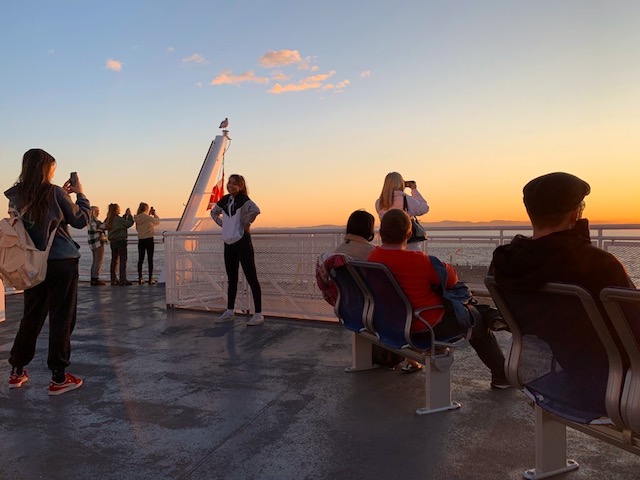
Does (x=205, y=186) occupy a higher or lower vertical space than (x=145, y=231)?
higher

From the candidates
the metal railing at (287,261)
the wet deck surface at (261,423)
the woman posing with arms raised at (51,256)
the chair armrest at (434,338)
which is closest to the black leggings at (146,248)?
the metal railing at (287,261)

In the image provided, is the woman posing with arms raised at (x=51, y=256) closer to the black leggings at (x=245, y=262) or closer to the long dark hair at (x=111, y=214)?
the black leggings at (x=245, y=262)

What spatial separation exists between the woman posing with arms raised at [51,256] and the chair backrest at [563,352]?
2969 mm

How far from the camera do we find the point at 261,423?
308 cm

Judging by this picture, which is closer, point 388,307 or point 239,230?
point 388,307

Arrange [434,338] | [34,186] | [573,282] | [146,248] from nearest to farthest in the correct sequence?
[573,282] → [434,338] → [34,186] → [146,248]

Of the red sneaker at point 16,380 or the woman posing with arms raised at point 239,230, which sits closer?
the red sneaker at point 16,380

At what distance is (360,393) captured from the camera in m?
3.60

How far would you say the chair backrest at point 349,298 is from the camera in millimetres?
3432

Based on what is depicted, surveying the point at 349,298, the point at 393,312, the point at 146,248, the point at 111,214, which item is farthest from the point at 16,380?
the point at 111,214

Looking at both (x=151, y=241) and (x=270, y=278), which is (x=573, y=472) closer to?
(x=270, y=278)

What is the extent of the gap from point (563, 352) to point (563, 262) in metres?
0.32

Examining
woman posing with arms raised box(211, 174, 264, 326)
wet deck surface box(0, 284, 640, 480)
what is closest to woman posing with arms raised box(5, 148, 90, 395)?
wet deck surface box(0, 284, 640, 480)

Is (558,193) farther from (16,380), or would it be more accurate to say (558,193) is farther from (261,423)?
(16,380)
